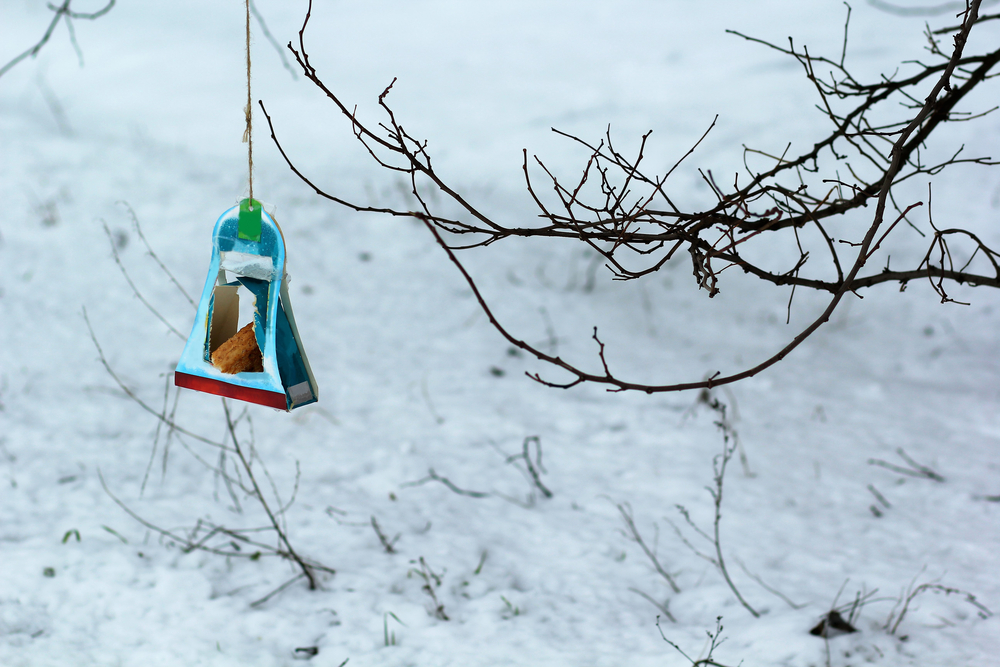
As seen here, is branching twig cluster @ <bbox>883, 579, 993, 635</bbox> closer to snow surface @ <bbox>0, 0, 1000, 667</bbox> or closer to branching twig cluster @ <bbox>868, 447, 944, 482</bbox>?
snow surface @ <bbox>0, 0, 1000, 667</bbox>

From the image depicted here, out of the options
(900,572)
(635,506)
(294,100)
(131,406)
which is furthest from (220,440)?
(294,100)

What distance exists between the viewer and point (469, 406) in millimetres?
3785

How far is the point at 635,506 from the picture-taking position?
3.08 m

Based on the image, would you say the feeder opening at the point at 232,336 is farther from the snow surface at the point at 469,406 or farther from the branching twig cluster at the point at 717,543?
the branching twig cluster at the point at 717,543

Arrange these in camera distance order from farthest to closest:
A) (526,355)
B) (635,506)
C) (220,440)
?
(526,355)
(220,440)
(635,506)

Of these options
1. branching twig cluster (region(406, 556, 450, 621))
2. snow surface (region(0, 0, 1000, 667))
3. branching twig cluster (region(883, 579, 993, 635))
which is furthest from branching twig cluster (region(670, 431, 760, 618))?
branching twig cluster (region(406, 556, 450, 621))

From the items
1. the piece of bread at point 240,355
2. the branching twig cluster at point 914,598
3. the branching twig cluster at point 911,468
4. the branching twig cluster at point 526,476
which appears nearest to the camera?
the piece of bread at point 240,355

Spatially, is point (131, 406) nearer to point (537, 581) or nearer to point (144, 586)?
point (144, 586)

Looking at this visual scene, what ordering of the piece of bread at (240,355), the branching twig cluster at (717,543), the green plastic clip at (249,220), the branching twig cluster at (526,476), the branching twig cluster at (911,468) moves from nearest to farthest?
the green plastic clip at (249,220), the piece of bread at (240,355), the branching twig cluster at (717,543), the branching twig cluster at (526,476), the branching twig cluster at (911,468)

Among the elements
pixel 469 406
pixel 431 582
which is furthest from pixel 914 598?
pixel 469 406

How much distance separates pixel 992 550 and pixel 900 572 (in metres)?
0.49

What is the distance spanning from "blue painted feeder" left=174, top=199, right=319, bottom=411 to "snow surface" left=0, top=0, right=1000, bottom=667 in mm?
1014

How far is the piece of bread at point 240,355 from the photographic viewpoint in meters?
1.67

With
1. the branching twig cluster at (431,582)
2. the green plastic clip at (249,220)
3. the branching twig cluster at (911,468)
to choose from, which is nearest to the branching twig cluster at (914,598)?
the branching twig cluster at (911,468)
